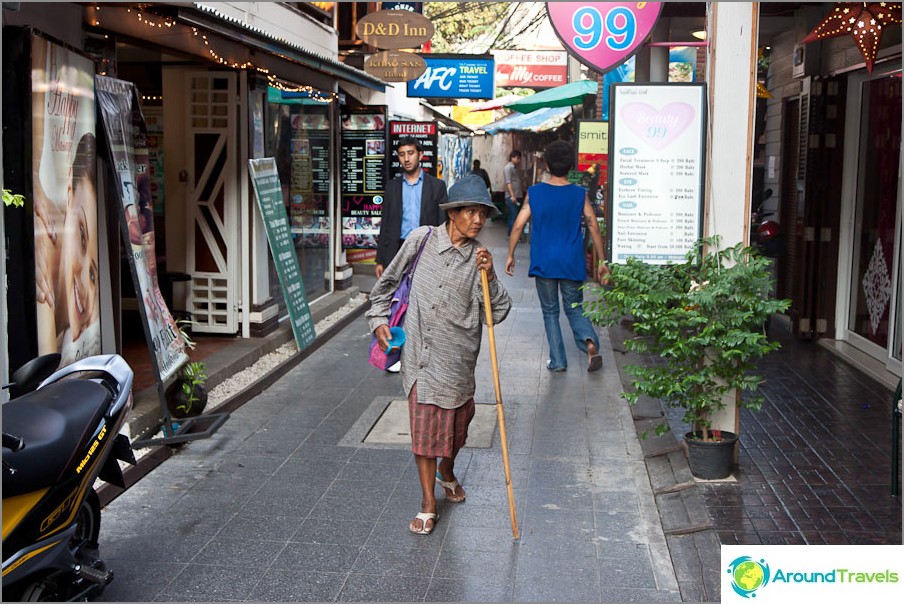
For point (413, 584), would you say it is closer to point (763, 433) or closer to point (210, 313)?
point (763, 433)

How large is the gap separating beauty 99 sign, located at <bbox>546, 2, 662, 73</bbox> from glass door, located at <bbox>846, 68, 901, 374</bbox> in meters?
2.41

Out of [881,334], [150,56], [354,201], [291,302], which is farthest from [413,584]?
[354,201]

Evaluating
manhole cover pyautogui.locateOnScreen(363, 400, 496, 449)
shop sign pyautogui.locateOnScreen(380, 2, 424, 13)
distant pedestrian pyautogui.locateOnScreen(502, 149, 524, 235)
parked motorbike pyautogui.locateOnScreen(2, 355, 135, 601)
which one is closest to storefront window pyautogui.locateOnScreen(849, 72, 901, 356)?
manhole cover pyautogui.locateOnScreen(363, 400, 496, 449)

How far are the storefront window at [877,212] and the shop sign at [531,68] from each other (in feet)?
61.4

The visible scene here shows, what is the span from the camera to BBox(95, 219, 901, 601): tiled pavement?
193 inches

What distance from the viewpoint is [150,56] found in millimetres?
10352

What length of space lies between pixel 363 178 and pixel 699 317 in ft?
29.3

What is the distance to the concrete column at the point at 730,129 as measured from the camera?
609cm

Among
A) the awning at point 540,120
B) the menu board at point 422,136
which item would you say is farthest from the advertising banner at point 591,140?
the awning at point 540,120

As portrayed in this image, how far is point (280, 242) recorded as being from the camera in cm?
993

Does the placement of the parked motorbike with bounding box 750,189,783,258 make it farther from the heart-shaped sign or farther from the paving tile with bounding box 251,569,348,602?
the paving tile with bounding box 251,569,348,602

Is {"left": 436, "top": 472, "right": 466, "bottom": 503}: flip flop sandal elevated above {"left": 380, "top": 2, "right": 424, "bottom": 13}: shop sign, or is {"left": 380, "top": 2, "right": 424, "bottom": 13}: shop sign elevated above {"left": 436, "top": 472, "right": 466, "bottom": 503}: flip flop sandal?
{"left": 380, "top": 2, "right": 424, "bottom": 13}: shop sign

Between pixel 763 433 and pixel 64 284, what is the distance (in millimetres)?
4782

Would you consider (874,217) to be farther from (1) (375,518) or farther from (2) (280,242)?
(1) (375,518)
